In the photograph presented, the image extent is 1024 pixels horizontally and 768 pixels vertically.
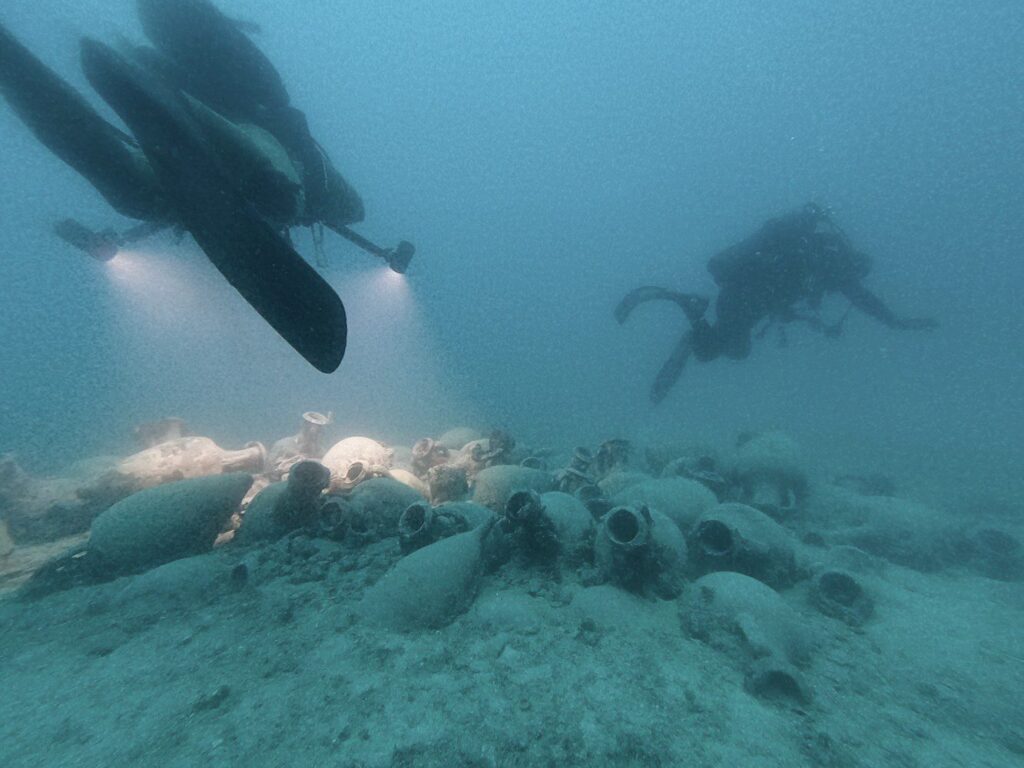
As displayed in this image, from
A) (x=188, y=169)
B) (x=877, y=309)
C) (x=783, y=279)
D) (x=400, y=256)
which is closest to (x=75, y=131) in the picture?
(x=188, y=169)

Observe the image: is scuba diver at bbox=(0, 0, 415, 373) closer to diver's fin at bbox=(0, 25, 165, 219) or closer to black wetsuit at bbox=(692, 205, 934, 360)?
diver's fin at bbox=(0, 25, 165, 219)

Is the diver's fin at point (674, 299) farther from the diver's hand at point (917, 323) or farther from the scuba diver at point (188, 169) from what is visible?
the scuba diver at point (188, 169)

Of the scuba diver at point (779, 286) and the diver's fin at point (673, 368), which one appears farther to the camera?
the diver's fin at point (673, 368)

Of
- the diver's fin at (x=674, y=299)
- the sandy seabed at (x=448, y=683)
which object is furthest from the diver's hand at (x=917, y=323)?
the sandy seabed at (x=448, y=683)

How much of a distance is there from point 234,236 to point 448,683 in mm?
3955

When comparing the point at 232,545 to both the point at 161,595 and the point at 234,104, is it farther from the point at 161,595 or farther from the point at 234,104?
the point at 234,104

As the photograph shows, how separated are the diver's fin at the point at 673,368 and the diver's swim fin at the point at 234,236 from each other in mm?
11605

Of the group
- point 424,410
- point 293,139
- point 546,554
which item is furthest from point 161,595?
point 424,410

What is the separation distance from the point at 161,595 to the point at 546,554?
3.74 m

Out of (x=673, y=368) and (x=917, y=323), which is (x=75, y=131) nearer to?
(x=673, y=368)

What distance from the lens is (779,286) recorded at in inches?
475

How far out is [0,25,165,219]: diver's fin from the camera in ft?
11.2

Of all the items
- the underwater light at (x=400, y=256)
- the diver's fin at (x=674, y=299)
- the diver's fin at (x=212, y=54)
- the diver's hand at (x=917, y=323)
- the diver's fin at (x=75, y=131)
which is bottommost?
the diver's hand at (x=917, y=323)

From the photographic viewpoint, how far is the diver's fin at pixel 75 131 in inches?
134
